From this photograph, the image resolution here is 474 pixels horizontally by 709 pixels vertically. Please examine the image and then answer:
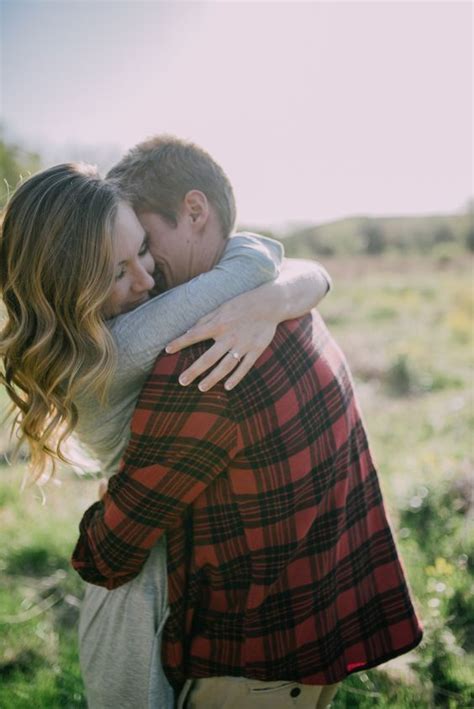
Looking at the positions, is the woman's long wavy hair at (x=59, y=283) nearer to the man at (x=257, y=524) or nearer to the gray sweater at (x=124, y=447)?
the gray sweater at (x=124, y=447)

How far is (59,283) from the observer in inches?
73.0

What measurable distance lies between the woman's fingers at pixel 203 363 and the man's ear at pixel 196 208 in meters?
0.58

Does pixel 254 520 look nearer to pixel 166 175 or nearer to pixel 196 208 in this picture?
pixel 196 208

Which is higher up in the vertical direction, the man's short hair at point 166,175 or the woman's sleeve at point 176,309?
the man's short hair at point 166,175

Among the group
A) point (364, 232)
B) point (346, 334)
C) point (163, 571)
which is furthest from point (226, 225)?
point (364, 232)

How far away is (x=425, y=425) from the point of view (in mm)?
6266

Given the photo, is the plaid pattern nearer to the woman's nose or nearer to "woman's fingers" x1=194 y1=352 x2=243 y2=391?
"woman's fingers" x1=194 y1=352 x2=243 y2=391

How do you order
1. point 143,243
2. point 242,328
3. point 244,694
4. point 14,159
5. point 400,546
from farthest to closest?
point 14,159, point 400,546, point 143,243, point 244,694, point 242,328

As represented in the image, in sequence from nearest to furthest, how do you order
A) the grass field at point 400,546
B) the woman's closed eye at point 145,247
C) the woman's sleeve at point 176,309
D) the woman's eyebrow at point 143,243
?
the woman's sleeve at point 176,309
the woman's eyebrow at point 143,243
the woman's closed eye at point 145,247
the grass field at point 400,546

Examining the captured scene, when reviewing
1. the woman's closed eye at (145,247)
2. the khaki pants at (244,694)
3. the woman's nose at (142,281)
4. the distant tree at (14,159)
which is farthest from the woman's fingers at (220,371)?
the distant tree at (14,159)

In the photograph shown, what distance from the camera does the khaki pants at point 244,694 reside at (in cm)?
196

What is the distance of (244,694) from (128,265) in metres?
1.39

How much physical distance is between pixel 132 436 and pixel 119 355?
0.24 meters

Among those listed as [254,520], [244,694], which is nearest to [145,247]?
[254,520]
